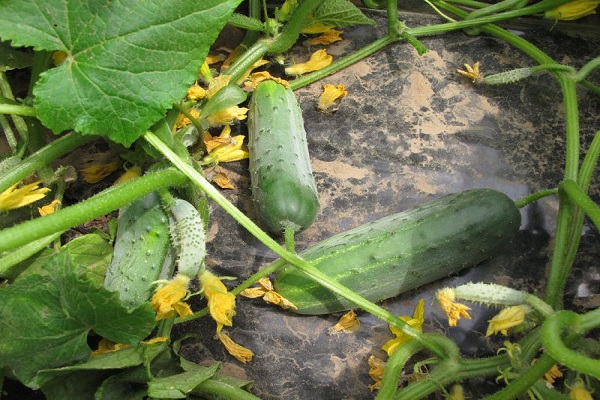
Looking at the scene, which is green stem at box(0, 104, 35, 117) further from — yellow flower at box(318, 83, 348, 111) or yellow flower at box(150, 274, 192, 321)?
yellow flower at box(318, 83, 348, 111)

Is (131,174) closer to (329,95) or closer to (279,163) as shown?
(279,163)

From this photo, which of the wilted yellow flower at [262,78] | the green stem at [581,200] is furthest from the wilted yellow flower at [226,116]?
the green stem at [581,200]

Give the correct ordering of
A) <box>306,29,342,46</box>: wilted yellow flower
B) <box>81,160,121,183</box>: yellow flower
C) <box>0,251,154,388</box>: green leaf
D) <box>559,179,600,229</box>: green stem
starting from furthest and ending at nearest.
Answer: <box>306,29,342,46</box>: wilted yellow flower, <box>81,160,121,183</box>: yellow flower, <box>559,179,600,229</box>: green stem, <box>0,251,154,388</box>: green leaf

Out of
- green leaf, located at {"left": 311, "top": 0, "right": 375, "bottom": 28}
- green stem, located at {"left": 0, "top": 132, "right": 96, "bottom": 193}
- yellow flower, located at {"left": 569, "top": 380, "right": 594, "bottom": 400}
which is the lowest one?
yellow flower, located at {"left": 569, "top": 380, "right": 594, "bottom": 400}

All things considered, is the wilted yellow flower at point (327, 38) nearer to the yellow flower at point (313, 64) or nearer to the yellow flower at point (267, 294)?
the yellow flower at point (313, 64)

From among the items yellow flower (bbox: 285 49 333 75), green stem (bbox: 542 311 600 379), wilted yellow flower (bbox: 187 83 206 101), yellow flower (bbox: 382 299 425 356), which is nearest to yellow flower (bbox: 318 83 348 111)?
yellow flower (bbox: 285 49 333 75)

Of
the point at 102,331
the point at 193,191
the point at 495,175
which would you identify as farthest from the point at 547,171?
the point at 102,331

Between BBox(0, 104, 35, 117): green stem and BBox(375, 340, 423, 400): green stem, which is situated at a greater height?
BBox(0, 104, 35, 117): green stem
